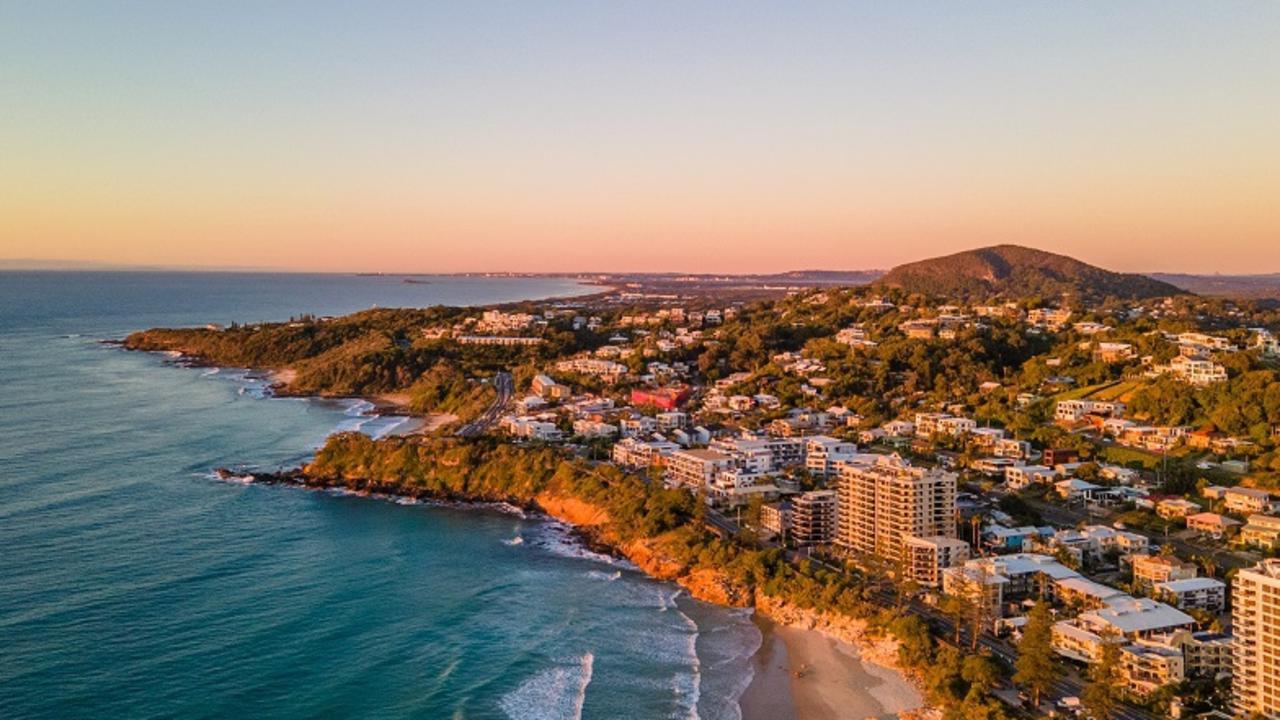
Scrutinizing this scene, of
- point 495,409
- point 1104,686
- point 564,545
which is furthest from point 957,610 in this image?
point 495,409

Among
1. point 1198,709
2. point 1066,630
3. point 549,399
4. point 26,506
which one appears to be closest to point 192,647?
point 26,506

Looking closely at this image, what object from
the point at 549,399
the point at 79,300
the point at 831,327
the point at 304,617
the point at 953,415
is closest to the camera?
the point at 304,617

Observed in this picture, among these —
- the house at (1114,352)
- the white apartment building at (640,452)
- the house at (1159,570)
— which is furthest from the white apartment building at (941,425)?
the house at (1159,570)

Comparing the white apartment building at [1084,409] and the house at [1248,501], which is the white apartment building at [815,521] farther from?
the white apartment building at [1084,409]

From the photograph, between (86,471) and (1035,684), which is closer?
(1035,684)

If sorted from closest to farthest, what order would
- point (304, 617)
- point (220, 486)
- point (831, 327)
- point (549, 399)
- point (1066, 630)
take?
1. point (1066, 630)
2. point (304, 617)
3. point (220, 486)
4. point (549, 399)
5. point (831, 327)

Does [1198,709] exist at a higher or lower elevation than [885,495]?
lower

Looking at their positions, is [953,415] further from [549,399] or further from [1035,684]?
[1035,684]
